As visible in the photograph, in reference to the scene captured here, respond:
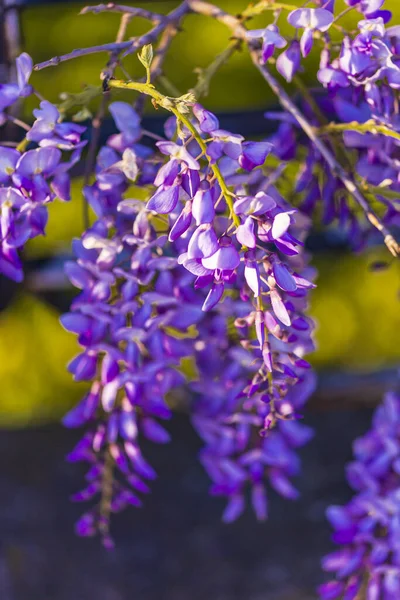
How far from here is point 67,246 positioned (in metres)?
1.48

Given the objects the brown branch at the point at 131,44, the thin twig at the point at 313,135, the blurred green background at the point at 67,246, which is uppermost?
the brown branch at the point at 131,44

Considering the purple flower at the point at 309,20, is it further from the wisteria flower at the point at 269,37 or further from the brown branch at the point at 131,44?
the brown branch at the point at 131,44

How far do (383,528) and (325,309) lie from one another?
2.29ft

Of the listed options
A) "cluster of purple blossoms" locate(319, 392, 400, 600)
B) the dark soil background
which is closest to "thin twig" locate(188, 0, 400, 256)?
"cluster of purple blossoms" locate(319, 392, 400, 600)

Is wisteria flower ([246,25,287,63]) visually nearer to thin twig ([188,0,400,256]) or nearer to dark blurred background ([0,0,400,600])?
thin twig ([188,0,400,256])

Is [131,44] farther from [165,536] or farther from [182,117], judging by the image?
[165,536]

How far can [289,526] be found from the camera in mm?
1451

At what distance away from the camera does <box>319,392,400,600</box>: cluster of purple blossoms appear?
947 millimetres

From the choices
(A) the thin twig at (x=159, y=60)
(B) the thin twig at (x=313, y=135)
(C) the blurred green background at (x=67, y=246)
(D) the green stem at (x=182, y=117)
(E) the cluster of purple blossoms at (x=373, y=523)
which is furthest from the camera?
(C) the blurred green background at (x=67, y=246)

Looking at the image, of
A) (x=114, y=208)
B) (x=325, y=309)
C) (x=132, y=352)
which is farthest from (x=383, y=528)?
(x=325, y=309)

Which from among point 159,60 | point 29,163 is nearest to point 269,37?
point 159,60

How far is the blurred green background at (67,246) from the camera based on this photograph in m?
1.53

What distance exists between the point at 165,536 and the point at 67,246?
0.58 meters

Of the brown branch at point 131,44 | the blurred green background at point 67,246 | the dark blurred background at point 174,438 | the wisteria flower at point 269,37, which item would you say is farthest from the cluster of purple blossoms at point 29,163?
the blurred green background at point 67,246
